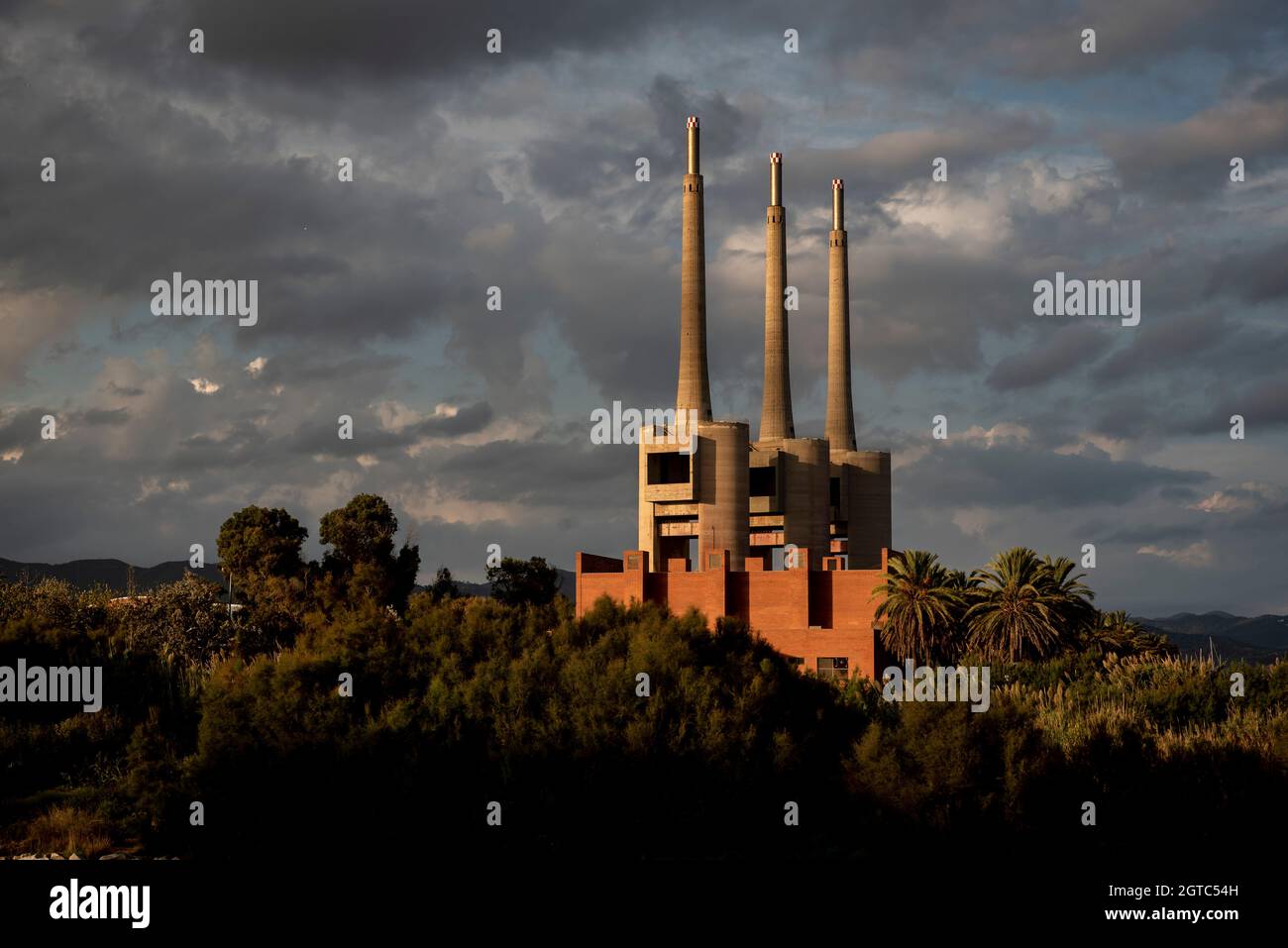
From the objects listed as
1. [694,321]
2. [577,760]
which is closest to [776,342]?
[694,321]

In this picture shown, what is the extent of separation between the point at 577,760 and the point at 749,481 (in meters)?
54.1

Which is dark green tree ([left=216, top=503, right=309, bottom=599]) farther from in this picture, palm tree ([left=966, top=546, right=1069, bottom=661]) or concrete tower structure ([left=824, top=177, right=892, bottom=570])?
palm tree ([left=966, top=546, right=1069, bottom=661])

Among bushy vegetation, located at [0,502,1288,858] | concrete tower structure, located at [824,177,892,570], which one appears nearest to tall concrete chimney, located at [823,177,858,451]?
concrete tower structure, located at [824,177,892,570]

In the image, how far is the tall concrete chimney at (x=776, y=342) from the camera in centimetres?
9094

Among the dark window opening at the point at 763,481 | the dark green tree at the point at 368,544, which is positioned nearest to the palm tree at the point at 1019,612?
the dark window opening at the point at 763,481

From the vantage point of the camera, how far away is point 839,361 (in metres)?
96.7

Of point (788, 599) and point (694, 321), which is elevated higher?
point (694, 321)

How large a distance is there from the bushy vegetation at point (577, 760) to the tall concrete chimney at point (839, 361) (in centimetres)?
5639

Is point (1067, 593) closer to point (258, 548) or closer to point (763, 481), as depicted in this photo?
point (763, 481)

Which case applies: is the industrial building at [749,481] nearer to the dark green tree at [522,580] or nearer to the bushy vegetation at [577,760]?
the dark green tree at [522,580]

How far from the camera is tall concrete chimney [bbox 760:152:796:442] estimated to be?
9094 centimetres

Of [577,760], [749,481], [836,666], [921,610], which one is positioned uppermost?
[749,481]
